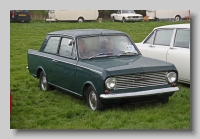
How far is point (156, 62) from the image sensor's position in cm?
765

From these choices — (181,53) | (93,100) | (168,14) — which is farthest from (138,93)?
(181,53)

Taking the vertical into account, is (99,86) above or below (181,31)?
below

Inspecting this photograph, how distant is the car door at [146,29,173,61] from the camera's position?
8.95 m

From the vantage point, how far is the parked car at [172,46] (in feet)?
27.5

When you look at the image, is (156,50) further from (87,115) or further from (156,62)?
(87,115)

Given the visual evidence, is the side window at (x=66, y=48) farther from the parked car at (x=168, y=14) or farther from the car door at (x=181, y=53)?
the car door at (x=181, y=53)

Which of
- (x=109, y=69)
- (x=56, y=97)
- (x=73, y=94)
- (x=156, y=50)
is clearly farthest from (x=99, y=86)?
(x=156, y=50)

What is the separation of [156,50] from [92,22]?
1636 mm

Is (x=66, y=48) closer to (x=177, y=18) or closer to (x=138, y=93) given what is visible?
(x=138, y=93)

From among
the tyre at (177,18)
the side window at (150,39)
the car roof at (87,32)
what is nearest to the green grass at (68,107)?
the car roof at (87,32)

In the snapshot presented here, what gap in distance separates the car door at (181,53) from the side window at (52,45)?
6.53ft

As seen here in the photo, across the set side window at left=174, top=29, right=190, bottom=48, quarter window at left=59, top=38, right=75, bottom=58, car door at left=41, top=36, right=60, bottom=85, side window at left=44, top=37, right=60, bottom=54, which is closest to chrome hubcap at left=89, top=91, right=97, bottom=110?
quarter window at left=59, top=38, right=75, bottom=58

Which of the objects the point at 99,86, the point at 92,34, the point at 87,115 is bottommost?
the point at 87,115

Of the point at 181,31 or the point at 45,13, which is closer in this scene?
the point at 45,13
